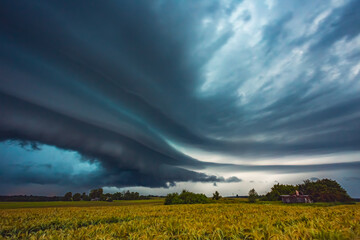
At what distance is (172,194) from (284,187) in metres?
109

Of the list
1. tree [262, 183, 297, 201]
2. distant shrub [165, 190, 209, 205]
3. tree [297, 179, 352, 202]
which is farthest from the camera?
tree [262, 183, 297, 201]

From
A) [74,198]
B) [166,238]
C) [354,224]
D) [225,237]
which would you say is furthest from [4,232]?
[74,198]

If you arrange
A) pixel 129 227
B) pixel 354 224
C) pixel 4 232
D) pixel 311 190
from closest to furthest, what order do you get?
pixel 354 224 → pixel 129 227 → pixel 4 232 → pixel 311 190

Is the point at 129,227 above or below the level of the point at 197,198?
above

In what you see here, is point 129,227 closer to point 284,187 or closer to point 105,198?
point 284,187

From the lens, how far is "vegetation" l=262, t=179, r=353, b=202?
95.4 meters

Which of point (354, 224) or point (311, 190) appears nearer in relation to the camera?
point (354, 224)

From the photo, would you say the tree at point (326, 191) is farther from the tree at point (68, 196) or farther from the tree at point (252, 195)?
the tree at point (68, 196)

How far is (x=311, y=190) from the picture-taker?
107 metres

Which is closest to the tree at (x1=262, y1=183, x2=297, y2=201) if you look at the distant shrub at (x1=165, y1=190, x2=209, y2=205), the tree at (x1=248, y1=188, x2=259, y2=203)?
the tree at (x1=248, y1=188, x2=259, y2=203)

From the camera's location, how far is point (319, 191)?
335ft

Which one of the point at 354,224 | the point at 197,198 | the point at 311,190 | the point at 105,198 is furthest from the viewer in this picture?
the point at 105,198

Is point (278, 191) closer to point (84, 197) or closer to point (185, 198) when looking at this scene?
point (185, 198)

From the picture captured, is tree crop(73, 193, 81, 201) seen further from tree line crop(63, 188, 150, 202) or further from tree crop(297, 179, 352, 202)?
tree crop(297, 179, 352, 202)
